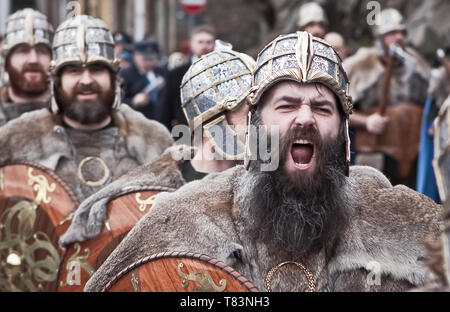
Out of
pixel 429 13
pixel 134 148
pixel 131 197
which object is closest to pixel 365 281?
pixel 131 197

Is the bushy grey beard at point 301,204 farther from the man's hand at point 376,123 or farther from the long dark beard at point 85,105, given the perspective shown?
the man's hand at point 376,123

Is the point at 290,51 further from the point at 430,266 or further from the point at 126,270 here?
the point at 430,266

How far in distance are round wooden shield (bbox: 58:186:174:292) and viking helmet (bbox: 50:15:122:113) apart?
2064 millimetres

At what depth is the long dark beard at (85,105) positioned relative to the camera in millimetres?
7754

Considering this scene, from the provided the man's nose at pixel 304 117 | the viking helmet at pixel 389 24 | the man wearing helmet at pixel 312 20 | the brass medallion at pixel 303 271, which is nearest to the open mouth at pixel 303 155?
the man's nose at pixel 304 117

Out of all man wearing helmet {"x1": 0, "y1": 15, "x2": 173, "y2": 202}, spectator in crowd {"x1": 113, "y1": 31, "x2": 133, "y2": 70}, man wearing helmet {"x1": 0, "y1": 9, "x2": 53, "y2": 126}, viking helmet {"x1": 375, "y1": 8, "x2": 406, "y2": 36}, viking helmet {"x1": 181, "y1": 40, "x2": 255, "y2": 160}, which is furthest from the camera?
spectator in crowd {"x1": 113, "y1": 31, "x2": 133, "y2": 70}

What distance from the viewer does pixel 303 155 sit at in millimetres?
4559

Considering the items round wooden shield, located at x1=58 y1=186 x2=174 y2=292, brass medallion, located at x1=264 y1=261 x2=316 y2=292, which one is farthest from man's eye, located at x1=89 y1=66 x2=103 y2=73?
brass medallion, located at x1=264 y1=261 x2=316 y2=292

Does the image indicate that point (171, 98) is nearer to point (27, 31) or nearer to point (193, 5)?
point (27, 31)

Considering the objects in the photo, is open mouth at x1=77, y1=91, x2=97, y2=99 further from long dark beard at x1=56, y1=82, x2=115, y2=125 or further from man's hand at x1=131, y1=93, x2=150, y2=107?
man's hand at x1=131, y1=93, x2=150, y2=107

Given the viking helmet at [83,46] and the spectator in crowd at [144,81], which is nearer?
the viking helmet at [83,46]

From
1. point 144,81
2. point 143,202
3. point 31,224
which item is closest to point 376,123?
point 144,81

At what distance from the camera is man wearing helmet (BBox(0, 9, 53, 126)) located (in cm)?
888

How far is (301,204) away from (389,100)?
6.24m
